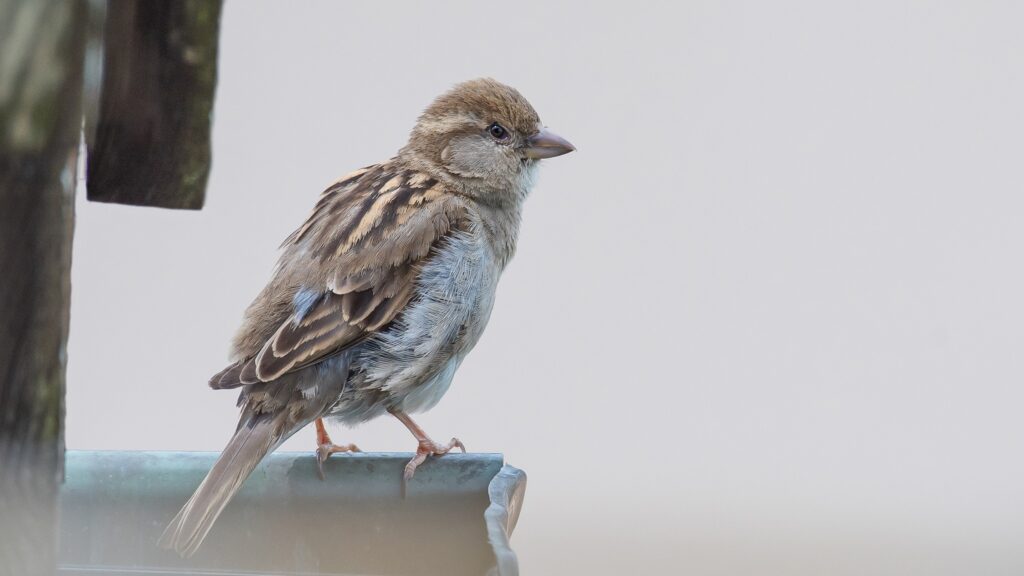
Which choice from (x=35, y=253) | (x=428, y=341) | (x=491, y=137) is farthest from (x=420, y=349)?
(x=35, y=253)

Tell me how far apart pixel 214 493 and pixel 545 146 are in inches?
56.5

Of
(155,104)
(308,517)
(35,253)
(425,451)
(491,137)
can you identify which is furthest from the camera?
(491,137)

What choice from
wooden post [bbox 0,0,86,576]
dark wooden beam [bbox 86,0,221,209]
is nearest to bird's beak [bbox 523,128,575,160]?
dark wooden beam [bbox 86,0,221,209]

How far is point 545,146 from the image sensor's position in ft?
10.7

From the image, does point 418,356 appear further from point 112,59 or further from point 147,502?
point 112,59

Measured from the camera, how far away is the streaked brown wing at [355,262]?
2.59 meters

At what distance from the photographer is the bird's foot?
209 centimetres

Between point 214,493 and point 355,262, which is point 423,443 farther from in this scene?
point 214,493

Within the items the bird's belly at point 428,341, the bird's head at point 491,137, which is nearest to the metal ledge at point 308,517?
the bird's belly at point 428,341

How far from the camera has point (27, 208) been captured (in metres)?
1.13

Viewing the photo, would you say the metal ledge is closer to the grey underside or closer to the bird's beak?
the grey underside

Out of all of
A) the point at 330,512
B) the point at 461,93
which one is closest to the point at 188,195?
the point at 330,512

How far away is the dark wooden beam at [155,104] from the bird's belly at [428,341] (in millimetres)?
1287

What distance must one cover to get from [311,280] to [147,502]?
2.35 feet
